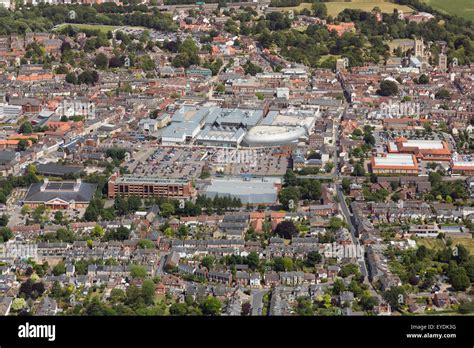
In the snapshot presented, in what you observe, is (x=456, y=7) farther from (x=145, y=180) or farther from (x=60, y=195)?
(x=60, y=195)

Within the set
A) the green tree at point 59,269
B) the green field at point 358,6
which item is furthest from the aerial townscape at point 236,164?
the green field at point 358,6

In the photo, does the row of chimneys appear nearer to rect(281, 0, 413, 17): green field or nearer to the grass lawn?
the grass lawn

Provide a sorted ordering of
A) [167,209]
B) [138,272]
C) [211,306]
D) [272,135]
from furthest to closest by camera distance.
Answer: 1. [272,135]
2. [167,209]
3. [138,272]
4. [211,306]

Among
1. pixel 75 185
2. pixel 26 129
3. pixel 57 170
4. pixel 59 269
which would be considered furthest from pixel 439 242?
pixel 26 129

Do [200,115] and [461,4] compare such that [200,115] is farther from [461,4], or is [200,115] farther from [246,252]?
[461,4]

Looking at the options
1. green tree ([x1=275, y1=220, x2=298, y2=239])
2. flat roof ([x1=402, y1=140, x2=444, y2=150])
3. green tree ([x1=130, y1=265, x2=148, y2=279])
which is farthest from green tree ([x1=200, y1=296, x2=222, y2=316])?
flat roof ([x1=402, y1=140, x2=444, y2=150])
